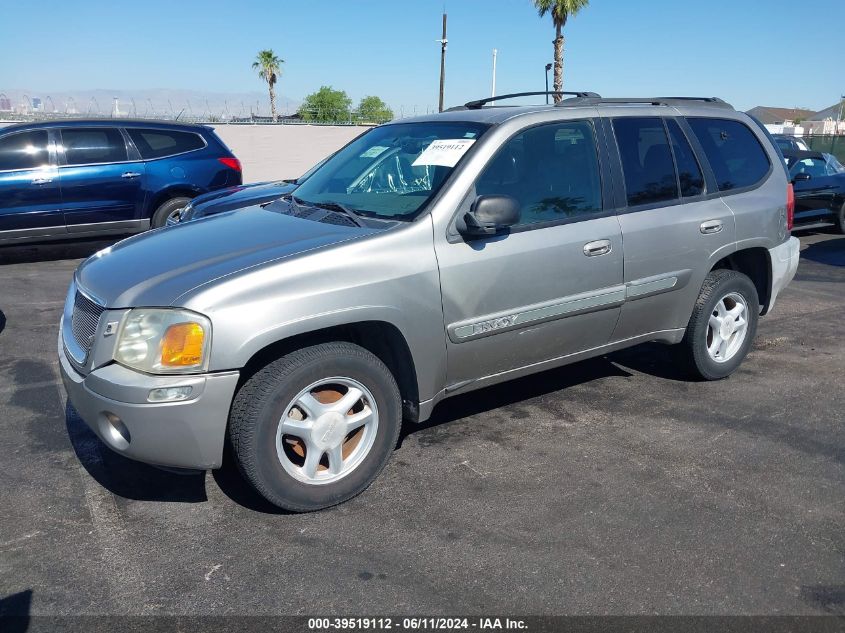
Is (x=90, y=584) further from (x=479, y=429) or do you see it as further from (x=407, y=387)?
(x=479, y=429)

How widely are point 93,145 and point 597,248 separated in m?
7.52

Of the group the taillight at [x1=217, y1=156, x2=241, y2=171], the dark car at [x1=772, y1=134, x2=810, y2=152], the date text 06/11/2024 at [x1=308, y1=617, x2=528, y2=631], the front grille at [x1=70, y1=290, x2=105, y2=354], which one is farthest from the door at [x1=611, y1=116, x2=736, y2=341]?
the dark car at [x1=772, y1=134, x2=810, y2=152]

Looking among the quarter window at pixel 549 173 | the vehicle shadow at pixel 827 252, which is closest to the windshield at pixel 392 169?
the quarter window at pixel 549 173

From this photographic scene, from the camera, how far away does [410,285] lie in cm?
361

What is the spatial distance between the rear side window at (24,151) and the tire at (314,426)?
24.1ft

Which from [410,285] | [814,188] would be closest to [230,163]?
[410,285]

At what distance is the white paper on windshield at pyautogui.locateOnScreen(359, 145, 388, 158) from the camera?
4656mm

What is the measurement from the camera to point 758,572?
3.10 m

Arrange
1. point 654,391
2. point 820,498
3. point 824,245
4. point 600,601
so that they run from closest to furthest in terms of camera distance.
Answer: point 600,601 < point 820,498 < point 654,391 < point 824,245

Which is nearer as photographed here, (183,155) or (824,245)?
(183,155)

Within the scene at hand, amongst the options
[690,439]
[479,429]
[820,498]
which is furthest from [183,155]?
[820,498]

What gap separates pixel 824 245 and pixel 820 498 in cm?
923

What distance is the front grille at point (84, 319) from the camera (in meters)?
3.42

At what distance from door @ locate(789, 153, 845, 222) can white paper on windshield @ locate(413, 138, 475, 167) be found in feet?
31.2
